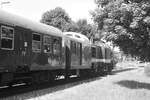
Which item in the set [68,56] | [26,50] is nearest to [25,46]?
[26,50]

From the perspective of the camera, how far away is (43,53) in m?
14.1

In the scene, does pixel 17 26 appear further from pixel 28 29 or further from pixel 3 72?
pixel 3 72

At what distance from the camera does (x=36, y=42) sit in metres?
13.5

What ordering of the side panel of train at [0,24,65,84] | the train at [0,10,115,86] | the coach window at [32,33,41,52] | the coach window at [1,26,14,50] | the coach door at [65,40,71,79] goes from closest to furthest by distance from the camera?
the coach window at [1,26,14,50]
the side panel of train at [0,24,65,84]
the train at [0,10,115,86]
the coach window at [32,33,41,52]
the coach door at [65,40,71,79]

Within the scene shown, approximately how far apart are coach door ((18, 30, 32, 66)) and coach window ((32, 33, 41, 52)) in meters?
0.39

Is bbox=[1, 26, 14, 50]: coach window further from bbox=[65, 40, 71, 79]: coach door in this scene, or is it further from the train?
bbox=[65, 40, 71, 79]: coach door

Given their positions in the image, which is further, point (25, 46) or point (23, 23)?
point (23, 23)

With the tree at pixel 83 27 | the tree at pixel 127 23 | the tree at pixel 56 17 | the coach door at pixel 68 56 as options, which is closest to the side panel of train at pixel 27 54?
the coach door at pixel 68 56

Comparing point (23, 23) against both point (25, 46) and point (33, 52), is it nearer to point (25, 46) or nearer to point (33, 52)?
point (25, 46)

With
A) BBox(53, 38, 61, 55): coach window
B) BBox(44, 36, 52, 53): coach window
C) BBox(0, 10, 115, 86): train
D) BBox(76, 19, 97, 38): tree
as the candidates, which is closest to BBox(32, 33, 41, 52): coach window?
BBox(0, 10, 115, 86): train

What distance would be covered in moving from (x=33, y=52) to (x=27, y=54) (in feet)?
1.89

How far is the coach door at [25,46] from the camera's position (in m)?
12.1

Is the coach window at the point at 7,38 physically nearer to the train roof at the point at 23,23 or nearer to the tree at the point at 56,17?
the train roof at the point at 23,23

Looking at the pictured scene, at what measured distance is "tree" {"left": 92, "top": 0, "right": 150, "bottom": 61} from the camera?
41.7 feet
